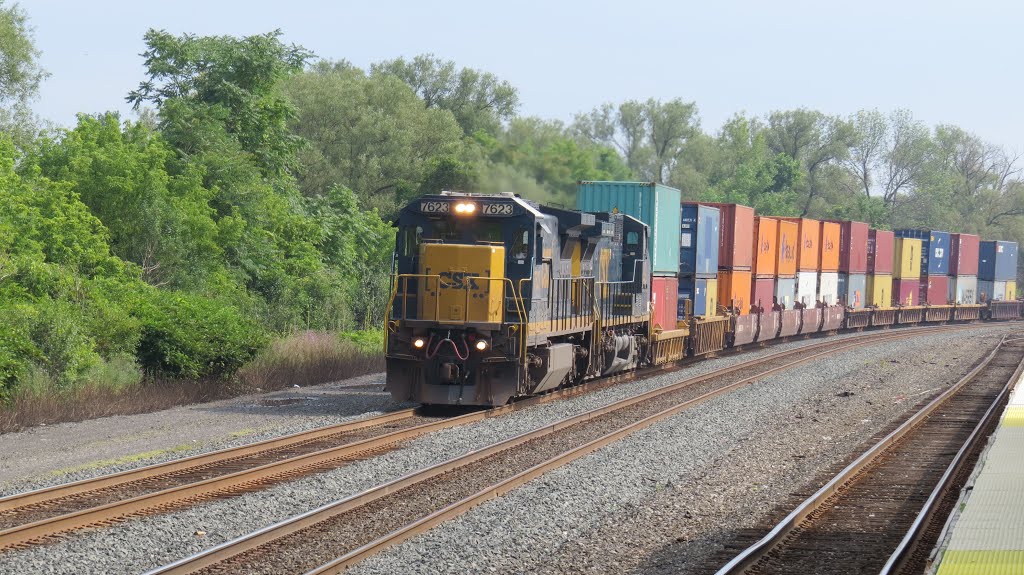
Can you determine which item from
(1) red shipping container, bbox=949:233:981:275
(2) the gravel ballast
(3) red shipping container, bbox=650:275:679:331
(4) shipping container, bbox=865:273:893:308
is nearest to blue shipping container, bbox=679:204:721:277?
(3) red shipping container, bbox=650:275:679:331

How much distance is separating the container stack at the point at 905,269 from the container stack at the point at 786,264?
13.1 m

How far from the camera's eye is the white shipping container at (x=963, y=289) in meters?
52.2

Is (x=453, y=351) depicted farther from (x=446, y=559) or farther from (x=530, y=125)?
(x=530, y=125)

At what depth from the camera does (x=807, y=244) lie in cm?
3581

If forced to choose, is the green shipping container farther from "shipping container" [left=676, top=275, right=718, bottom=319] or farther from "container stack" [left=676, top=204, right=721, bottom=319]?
"shipping container" [left=676, top=275, right=718, bottom=319]

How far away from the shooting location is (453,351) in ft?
53.0

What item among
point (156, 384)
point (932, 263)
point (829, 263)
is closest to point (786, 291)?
point (829, 263)

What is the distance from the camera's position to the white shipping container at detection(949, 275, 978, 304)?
171ft

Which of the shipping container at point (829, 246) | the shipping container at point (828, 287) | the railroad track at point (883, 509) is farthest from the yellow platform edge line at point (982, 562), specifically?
the shipping container at point (828, 287)

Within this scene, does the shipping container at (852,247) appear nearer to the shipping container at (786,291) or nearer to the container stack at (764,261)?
the shipping container at (786,291)

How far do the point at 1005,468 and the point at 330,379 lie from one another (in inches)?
524

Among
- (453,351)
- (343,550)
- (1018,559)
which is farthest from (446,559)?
(453,351)

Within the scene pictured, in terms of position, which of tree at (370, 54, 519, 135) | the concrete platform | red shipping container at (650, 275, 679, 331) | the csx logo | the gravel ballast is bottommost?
the gravel ballast

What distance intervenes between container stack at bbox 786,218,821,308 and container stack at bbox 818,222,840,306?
1.20 ft
